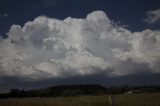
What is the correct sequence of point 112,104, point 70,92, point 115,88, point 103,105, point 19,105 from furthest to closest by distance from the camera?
1. point 115,88
2. point 70,92
3. point 19,105
4. point 103,105
5. point 112,104

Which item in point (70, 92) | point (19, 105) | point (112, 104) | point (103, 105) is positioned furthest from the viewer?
point (70, 92)

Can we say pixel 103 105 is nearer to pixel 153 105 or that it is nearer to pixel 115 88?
pixel 153 105

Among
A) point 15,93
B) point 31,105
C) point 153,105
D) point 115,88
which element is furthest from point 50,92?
point 153,105

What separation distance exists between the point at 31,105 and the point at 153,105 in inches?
505

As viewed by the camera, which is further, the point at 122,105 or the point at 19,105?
the point at 19,105

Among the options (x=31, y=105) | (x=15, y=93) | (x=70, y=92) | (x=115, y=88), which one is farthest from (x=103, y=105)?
(x=15, y=93)

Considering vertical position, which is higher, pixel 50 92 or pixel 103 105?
pixel 50 92

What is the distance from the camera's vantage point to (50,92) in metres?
87.4

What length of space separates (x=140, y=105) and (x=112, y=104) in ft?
13.9

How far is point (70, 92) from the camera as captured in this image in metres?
74.2

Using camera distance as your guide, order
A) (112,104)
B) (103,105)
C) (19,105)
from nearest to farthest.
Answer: (112,104)
(103,105)
(19,105)

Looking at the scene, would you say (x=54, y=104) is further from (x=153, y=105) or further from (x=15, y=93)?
(x=15, y=93)

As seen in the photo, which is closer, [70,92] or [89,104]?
[89,104]

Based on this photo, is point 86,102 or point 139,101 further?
point 139,101
